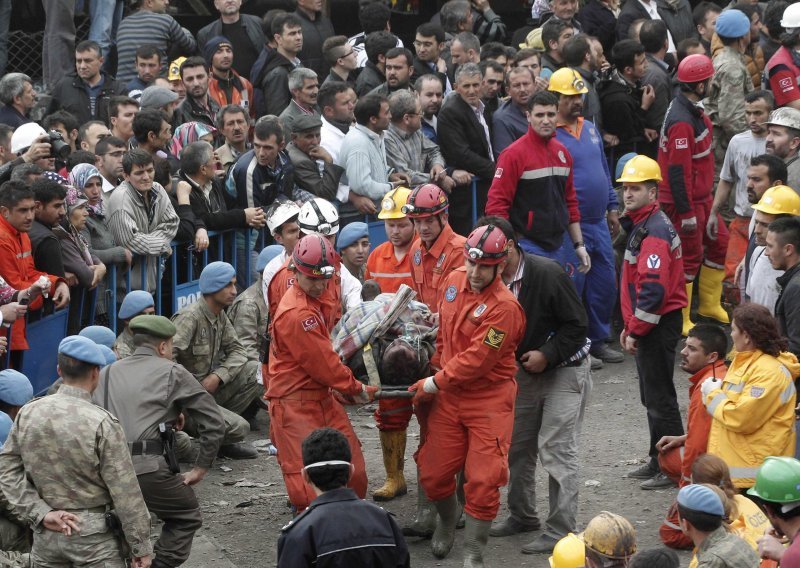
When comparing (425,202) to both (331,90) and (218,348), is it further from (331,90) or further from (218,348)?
(331,90)

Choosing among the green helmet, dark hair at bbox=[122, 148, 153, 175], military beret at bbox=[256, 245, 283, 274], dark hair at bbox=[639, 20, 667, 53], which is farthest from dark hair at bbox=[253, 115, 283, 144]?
the green helmet

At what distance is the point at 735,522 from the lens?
6.81 meters

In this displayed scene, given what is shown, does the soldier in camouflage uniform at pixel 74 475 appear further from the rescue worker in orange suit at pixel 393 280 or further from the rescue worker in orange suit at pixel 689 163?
the rescue worker in orange suit at pixel 689 163

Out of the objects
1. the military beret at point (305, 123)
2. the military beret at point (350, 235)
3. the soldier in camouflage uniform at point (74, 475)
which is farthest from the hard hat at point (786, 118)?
the soldier in camouflage uniform at point (74, 475)

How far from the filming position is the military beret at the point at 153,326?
7680 millimetres

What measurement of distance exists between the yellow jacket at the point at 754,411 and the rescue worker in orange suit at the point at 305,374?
2083 millimetres

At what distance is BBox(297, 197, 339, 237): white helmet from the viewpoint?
926 cm

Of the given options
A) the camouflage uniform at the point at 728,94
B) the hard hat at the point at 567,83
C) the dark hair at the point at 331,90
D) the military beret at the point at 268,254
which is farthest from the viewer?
the camouflage uniform at the point at 728,94

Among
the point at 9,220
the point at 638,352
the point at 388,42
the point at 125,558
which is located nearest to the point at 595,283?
the point at 638,352

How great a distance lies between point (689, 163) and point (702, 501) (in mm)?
6311

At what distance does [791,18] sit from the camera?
12594mm

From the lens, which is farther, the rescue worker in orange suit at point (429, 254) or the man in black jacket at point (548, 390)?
the rescue worker in orange suit at point (429, 254)

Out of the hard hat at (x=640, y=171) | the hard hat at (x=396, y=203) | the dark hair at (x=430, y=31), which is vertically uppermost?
the dark hair at (x=430, y=31)

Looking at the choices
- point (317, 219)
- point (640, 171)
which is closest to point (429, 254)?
point (317, 219)
